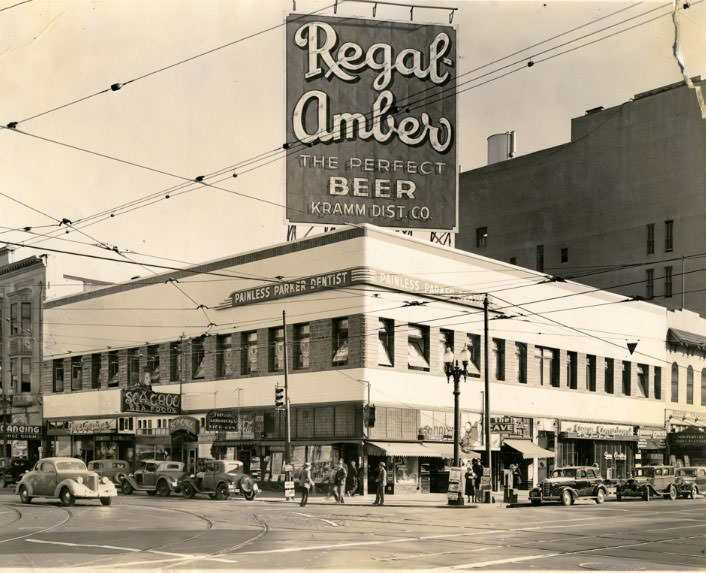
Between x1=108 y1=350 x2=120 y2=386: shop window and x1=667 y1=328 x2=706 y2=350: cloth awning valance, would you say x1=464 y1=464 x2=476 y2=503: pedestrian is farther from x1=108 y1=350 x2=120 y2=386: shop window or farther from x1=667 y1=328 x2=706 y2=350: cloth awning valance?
x1=667 y1=328 x2=706 y2=350: cloth awning valance

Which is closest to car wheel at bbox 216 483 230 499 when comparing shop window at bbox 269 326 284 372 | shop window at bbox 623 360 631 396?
shop window at bbox 269 326 284 372

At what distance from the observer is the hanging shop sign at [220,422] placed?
136 feet

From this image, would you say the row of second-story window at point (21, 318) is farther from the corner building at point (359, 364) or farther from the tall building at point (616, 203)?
the tall building at point (616, 203)

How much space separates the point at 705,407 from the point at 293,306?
31.1 meters

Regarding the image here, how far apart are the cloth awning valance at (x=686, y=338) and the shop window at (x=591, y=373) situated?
721cm

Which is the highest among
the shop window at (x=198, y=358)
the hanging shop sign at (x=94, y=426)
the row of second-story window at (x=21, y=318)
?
the row of second-story window at (x=21, y=318)

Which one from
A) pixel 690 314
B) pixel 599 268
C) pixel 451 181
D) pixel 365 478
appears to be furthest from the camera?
pixel 599 268

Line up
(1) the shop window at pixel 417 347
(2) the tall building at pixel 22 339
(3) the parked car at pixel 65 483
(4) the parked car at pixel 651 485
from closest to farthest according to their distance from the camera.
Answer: (3) the parked car at pixel 65 483 → (4) the parked car at pixel 651 485 → (1) the shop window at pixel 417 347 → (2) the tall building at pixel 22 339

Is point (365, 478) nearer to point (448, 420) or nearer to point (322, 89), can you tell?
point (448, 420)

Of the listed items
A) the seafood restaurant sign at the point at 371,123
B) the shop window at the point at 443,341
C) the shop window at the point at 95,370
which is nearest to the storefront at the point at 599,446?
the shop window at the point at 443,341

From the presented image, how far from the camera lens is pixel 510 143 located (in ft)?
236

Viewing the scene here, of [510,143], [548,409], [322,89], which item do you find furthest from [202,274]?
[510,143]

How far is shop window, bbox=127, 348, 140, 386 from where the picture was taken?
49969 millimetres

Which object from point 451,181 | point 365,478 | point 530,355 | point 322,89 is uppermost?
point 322,89
